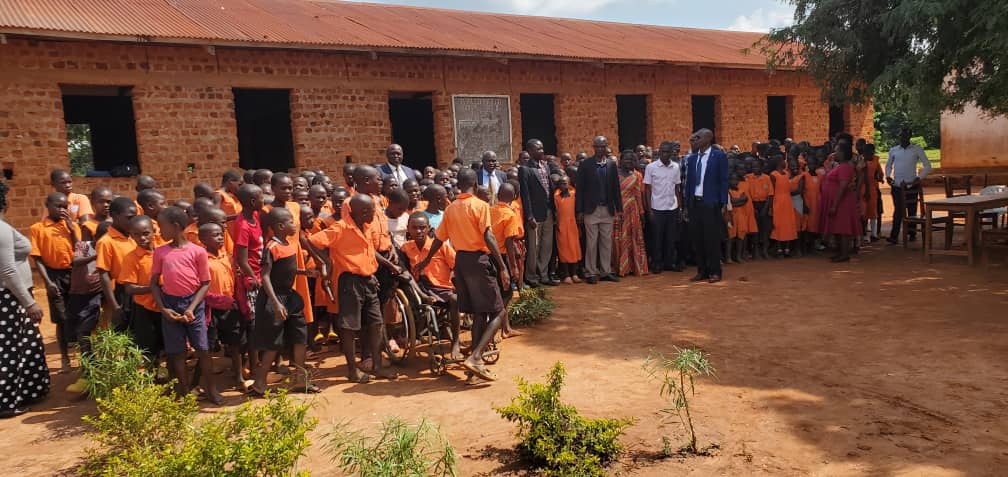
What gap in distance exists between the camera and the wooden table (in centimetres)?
790

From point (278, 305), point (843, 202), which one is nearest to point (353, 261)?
point (278, 305)

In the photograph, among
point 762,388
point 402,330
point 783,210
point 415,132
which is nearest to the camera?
point 762,388

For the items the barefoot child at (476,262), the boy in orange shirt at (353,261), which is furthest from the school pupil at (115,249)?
the barefoot child at (476,262)

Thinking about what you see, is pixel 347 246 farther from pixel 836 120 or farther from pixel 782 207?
pixel 836 120

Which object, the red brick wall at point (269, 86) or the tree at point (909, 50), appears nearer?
the tree at point (909, 50)

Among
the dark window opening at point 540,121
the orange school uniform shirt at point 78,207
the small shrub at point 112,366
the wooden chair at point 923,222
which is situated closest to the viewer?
the small shrub at point 112,366

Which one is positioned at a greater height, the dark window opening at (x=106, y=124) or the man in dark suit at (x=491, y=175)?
the dark window opening at (x=106, y=124)

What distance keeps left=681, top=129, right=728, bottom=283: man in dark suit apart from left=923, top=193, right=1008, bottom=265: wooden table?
102 inches

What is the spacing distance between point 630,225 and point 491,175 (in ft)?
6.48

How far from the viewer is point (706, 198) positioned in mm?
7891

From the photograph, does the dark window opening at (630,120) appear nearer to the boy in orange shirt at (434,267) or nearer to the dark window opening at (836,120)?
the dark window opening at (836,120)

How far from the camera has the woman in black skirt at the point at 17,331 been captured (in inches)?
171

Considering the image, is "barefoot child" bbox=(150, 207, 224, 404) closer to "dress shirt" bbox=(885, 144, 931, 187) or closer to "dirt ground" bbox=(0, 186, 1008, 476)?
"dirt ground" bbox=(0, 186, 1008, 476)

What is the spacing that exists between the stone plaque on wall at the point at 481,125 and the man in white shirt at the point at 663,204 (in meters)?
4.39
